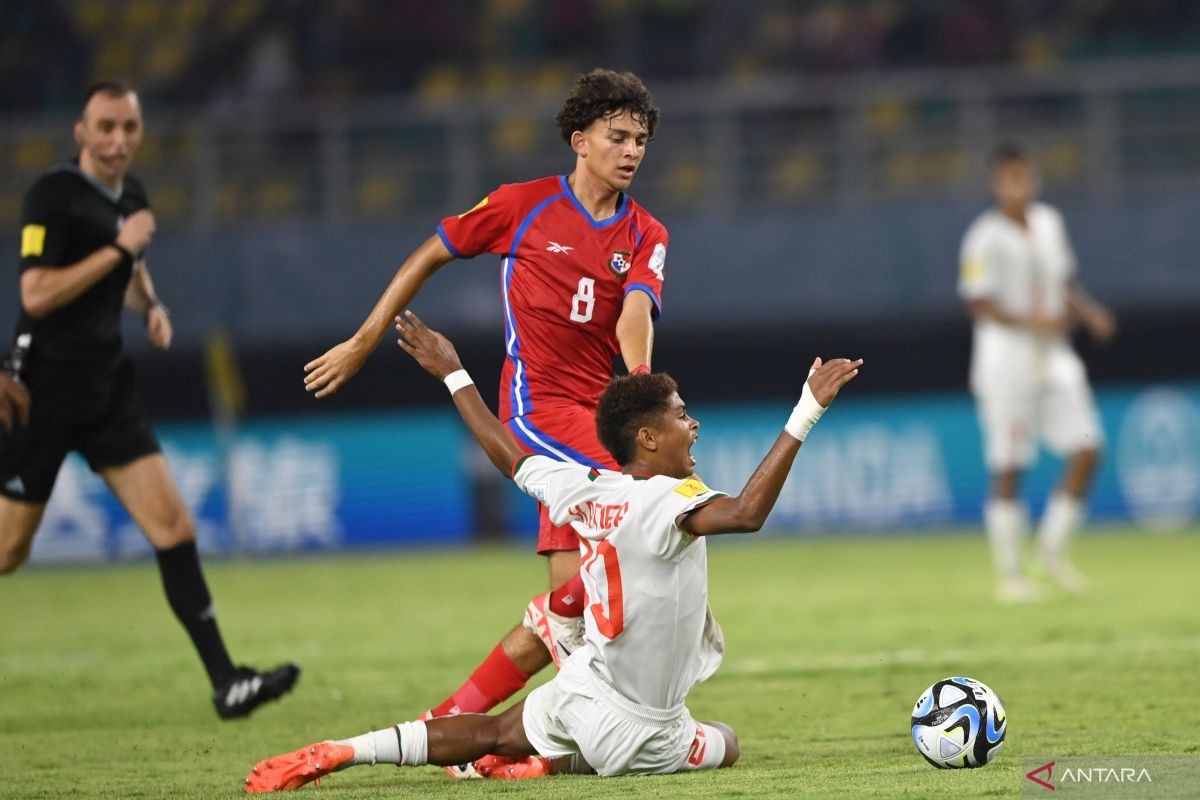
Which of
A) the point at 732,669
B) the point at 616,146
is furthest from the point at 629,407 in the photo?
the point at 732,669

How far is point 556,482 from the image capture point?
5.17 meters

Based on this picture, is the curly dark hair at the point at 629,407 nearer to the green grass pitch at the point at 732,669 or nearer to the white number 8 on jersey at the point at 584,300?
the white number 8 on jersey at the point at 584,300

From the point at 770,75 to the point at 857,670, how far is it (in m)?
13.7

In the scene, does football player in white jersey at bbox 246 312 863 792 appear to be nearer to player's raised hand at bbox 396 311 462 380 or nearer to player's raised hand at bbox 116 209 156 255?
player's raised hand at bbox 396 311 462 380

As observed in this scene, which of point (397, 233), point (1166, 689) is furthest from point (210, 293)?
point (1166, 689)

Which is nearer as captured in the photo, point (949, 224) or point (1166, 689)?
point (1166, 689)

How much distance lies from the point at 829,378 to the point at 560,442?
127 centimetres

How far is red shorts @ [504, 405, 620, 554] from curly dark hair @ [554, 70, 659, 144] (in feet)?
3.29

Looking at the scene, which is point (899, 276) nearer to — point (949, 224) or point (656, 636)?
point (949, 224)

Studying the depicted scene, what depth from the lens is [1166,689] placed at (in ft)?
21.6

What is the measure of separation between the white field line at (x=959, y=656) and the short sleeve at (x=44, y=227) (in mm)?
3481

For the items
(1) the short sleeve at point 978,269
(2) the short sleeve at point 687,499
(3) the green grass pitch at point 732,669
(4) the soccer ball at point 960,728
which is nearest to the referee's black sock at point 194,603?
(3) the green grass pitch at point 732,669

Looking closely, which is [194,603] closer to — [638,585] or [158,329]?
[158,329]

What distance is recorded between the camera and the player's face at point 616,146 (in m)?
5.76
